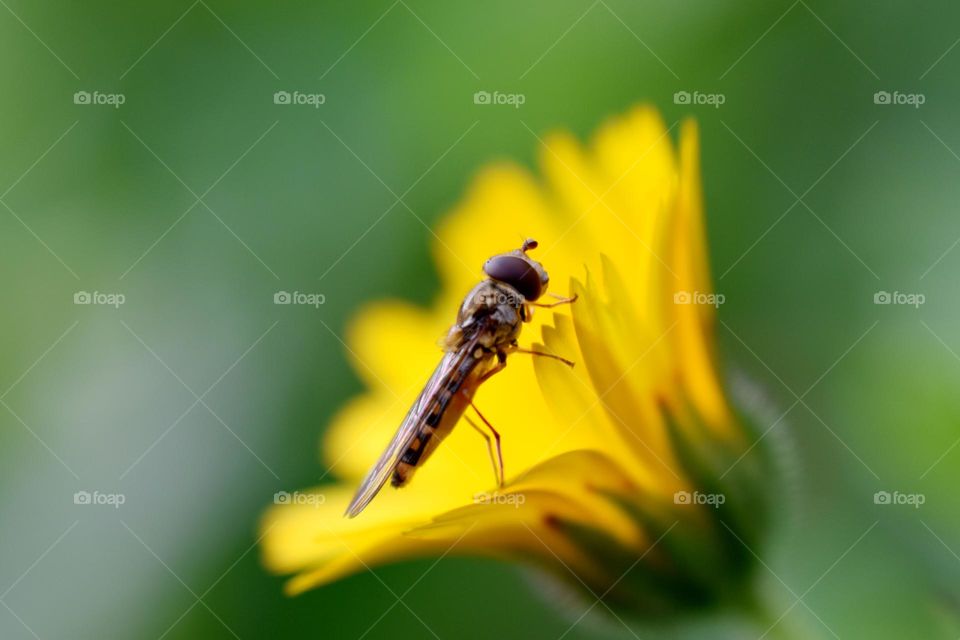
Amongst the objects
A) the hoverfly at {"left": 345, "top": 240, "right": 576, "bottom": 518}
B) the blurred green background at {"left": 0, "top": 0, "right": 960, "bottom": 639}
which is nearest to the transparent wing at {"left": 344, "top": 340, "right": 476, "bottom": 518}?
the hoverfly at {"left": 345, "top": 240, "right": 576, "bottom": 518}

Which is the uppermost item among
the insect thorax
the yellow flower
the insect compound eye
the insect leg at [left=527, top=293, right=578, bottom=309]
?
the insect compound eye

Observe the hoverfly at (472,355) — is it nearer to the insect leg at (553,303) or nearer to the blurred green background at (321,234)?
the insect leg at (553,303)

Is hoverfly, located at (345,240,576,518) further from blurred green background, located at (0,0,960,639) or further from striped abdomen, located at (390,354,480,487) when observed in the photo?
blurred green background, located at (0,0,960,639)

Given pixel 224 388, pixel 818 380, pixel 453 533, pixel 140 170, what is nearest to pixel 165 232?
pixel 140 170

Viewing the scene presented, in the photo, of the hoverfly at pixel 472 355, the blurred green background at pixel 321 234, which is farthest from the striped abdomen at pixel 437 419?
the blurred green background at pixel 321 234

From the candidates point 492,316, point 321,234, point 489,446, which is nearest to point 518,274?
point 492,316

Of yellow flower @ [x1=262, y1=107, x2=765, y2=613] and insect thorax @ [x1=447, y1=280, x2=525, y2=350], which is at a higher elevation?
insect thorax @ [x1=447, y1=280, x2=525, y2=350]
